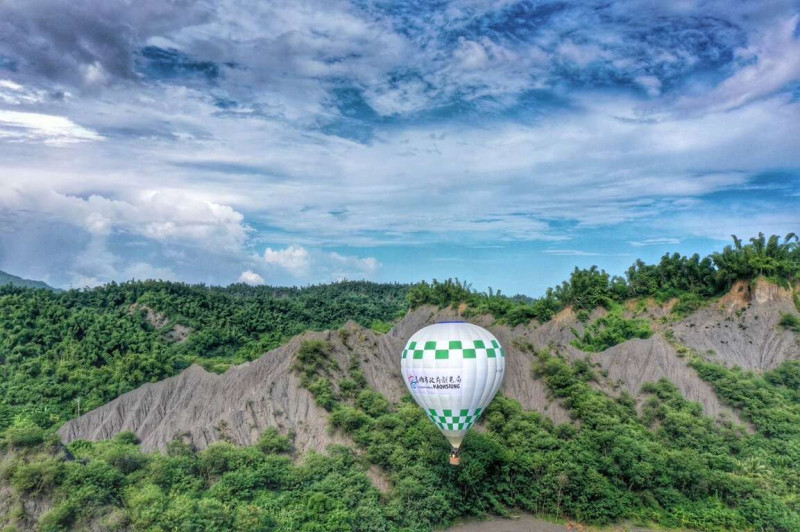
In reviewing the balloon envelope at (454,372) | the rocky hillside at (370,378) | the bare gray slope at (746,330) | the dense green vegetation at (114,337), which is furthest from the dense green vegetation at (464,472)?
the dense green vegetation at (114,337)

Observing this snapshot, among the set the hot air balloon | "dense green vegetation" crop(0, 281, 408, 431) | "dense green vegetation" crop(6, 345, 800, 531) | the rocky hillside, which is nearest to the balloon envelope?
the hot air balloon

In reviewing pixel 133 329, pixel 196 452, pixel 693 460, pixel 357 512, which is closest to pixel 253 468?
pixel 196 452

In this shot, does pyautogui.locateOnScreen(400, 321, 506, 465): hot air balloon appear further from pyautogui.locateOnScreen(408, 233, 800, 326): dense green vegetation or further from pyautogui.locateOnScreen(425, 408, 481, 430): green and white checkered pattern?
pyautogui.locateOnScreen(408, 233, 800, 326): dense green vegetation

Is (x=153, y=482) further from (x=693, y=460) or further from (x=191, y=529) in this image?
(x=693, y=460)

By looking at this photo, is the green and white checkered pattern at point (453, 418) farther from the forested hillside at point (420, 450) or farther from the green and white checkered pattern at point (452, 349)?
the forested hillside at point (420, 450)

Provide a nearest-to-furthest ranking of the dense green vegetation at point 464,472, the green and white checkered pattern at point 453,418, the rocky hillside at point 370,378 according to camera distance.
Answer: the dense green vegetation at point 464,472, the green and white checkered pattern at point 453,418, the rocky hillside at point 370,378

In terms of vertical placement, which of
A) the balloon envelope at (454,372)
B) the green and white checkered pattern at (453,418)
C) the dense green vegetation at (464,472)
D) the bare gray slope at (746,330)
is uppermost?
the bare gray slope at (746,330)
